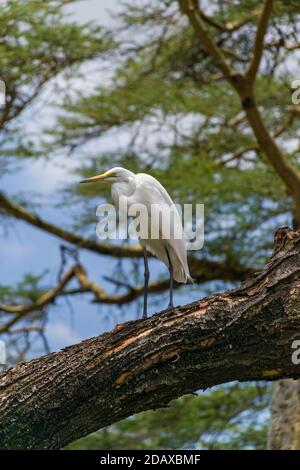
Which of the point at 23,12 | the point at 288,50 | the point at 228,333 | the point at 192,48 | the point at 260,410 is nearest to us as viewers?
the point at 228,333

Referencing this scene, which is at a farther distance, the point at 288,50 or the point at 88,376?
the point at 288,50

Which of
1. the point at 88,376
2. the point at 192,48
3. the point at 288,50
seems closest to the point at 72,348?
the point at 88,376

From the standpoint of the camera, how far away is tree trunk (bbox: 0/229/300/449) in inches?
109

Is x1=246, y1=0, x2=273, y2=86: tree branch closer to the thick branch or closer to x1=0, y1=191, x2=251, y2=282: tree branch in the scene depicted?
the thick branch

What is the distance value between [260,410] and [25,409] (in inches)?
194

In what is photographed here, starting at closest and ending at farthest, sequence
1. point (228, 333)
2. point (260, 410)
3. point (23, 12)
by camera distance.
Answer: point (228, 333)
point (23, 12)
point (260, 410)

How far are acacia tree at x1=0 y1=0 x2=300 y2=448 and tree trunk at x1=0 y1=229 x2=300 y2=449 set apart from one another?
2.81 meters

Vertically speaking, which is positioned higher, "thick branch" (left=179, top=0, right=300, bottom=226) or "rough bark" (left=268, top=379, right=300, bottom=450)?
"thick branch" (left=179, top=0, right=300, bottom=226)

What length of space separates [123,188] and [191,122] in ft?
11.9

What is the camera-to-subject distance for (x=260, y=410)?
7.57m

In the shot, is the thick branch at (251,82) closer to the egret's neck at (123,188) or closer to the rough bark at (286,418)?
the rough bark at (286,418)

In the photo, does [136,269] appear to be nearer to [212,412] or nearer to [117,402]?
[212,412]

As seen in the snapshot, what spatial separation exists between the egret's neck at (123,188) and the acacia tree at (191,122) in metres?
2.03

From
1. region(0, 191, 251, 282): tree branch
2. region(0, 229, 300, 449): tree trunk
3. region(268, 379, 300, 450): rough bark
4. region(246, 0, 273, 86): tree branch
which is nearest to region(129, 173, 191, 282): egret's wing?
region(0, 229, 300, 449): tree trunk
